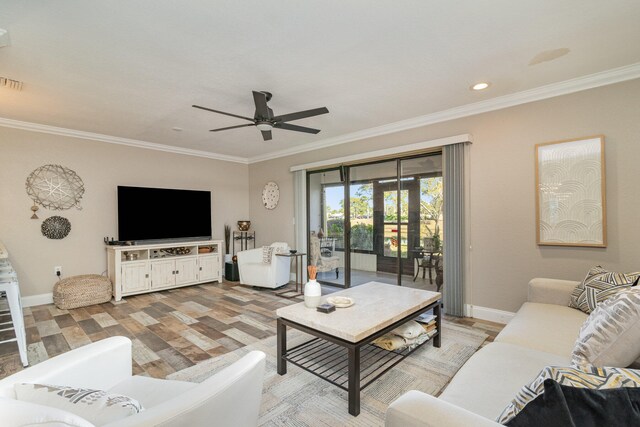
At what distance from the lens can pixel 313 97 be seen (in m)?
3.28

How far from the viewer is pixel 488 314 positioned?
3.50 m

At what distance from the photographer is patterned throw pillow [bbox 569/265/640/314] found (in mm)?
2193

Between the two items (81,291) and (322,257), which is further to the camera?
(322,257)

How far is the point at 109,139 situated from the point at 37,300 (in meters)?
2.61

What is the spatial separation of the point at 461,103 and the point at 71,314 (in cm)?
560

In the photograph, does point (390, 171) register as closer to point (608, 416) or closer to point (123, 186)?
point (608, 416)

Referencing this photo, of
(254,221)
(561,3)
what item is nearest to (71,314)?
(254,221)

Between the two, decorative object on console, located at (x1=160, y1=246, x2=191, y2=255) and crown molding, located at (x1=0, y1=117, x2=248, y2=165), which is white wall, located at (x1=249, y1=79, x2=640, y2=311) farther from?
decorative object on console, located at (x1=160, y1=246, x2=191, y2=255)

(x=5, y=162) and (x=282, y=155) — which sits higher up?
(x=282, y=155)

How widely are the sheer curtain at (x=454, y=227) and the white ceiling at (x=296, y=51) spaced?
2.25ft

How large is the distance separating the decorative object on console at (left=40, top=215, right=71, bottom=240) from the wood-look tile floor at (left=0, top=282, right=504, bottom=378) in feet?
3.34

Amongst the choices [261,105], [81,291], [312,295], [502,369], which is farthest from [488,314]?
[81,291]

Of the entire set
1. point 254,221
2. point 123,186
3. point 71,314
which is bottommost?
point 71,314

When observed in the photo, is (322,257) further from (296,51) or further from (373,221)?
(296,51)
